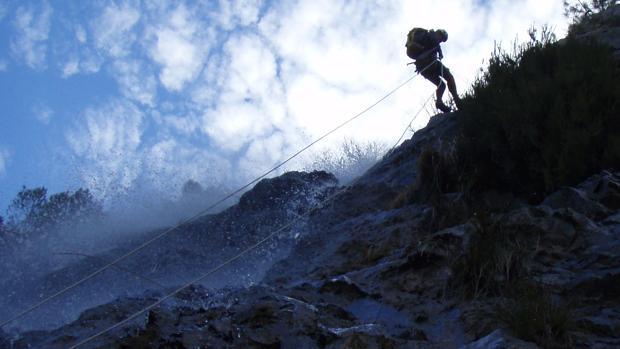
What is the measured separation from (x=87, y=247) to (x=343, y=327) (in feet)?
51.1

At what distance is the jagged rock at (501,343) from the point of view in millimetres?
2850

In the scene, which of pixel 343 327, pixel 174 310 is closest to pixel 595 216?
pixel 343 327

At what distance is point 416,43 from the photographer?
956 centimetres

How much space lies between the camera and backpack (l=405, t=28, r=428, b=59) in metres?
9.57

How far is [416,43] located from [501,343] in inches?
289

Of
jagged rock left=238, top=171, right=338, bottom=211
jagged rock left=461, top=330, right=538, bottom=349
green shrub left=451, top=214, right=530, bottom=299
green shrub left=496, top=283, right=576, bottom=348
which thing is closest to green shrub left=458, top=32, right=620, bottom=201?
green shrub left=451, top=214, right=530, bottom=299

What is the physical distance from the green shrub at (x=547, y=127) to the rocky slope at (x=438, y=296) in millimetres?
362

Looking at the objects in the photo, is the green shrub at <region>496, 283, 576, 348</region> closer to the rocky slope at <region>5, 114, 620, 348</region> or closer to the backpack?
the rocky slope at <region>5, 114, 620, 348</region>

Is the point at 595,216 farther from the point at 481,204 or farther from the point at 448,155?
the point at 448,155

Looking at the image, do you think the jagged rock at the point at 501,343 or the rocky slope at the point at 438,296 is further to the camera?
the rocky slope at the point at 438,296

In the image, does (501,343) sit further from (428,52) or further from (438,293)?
(428,52)

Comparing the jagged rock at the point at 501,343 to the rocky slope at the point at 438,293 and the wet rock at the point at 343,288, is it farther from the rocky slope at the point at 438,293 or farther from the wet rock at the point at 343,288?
the wet rock at the point at 343,288

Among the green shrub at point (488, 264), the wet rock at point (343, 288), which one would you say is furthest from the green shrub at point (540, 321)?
the wet rock at point (343, 288)

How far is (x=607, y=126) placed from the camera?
18.6ft
